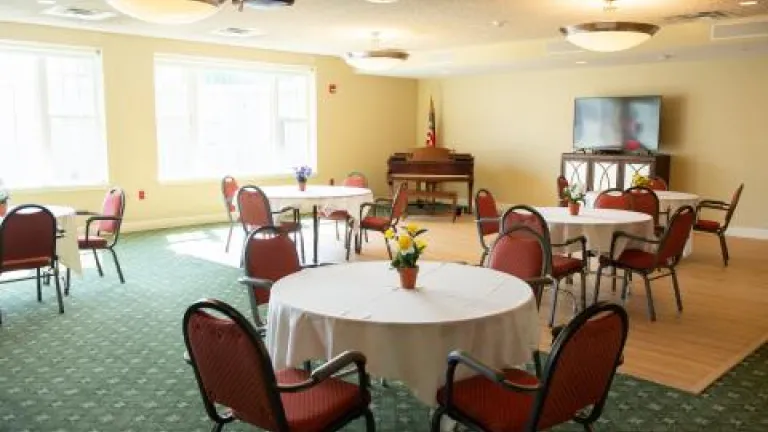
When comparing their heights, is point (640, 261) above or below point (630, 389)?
above

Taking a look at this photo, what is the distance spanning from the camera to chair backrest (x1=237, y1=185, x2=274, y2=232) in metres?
6.21

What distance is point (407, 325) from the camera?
249 centimetres

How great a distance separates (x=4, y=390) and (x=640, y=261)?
4267 millimetres

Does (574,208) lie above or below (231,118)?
below

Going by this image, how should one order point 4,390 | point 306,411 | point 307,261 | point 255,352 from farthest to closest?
1. point 307,261
2. point 4,390
3. point 306,411
4. point 255,352

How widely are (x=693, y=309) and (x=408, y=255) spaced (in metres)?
3.40

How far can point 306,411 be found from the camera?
236cm

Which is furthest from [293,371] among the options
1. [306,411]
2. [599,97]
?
[599,97]

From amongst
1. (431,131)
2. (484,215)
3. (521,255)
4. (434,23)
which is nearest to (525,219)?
(521,255)

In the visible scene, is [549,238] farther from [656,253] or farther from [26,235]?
[26,235]

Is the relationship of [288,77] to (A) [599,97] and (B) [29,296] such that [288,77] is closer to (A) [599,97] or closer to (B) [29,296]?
(A) [599,97]

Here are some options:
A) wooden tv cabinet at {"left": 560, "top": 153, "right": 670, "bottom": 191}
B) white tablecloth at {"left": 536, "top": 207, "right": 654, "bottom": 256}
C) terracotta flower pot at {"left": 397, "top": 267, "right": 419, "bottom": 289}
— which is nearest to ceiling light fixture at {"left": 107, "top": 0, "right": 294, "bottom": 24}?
terracotta flower pot at {"left": 397, "top": 267, "right": 419, "bottom": 289}

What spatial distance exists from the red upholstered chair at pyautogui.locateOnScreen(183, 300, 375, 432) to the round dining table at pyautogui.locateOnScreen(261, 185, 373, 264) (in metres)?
4.26

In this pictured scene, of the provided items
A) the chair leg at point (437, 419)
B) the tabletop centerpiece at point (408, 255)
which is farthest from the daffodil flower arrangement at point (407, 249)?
the chair leg at point (437, 419)
